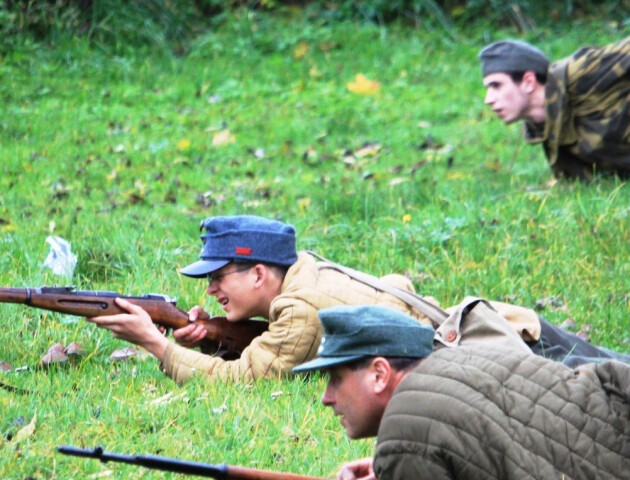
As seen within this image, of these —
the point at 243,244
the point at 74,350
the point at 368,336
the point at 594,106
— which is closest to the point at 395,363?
the point at 368,336

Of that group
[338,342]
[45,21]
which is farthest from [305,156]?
[338,342]

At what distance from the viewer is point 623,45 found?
902 cm

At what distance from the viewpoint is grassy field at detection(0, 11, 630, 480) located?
4812mm

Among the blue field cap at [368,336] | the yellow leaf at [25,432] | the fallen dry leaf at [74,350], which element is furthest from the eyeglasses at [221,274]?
the blue field cap at [368,336]

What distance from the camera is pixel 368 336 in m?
3.64

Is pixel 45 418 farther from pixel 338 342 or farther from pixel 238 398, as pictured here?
pixel 338 342

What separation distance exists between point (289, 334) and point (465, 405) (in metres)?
1.94

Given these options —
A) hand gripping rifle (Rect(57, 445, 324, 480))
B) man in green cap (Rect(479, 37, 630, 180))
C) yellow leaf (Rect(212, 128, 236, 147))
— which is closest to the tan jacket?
hand gripping rifle (Rect(57, 445, 324, 480))

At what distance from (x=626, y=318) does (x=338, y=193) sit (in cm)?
281

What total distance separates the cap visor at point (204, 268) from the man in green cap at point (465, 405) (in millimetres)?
1763

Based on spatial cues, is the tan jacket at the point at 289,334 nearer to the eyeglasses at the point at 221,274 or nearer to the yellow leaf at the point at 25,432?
the eyeglasses at the point at 221,274

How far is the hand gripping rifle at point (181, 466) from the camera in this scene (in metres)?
3.23

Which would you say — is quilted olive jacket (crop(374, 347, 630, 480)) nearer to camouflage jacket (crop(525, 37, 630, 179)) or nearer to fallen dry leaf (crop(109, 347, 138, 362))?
fallen dry leaf (crop(109, 347, 138, 362))

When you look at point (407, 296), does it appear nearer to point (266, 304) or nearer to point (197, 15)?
point (266, 304)
